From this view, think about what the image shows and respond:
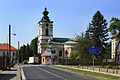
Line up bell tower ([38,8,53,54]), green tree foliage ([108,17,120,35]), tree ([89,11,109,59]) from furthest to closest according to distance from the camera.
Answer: bell tower ([38,8,53,54])
tree ([89,11,109,59])
green tree foliage ([108,17,120,35])

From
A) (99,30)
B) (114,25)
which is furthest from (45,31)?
(114,25)

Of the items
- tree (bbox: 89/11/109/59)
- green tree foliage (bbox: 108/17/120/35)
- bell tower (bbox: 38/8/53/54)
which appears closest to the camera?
green tree foliage (bbox: 108/17/120/35)

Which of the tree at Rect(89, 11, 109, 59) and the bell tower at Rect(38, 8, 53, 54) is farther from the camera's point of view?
the bell tower at Rect(38, 8, 53, 54)

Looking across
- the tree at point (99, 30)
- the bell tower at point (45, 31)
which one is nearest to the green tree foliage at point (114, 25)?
the tree at point (99, 30)

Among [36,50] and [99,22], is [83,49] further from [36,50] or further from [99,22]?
[36,50]

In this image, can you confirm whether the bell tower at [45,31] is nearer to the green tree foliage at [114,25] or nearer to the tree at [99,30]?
the tree at [99,30]

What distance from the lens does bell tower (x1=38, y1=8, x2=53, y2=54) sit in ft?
319

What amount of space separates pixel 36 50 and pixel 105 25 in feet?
139

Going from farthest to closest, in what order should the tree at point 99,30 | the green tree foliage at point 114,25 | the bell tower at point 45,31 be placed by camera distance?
the bell tower at point 45,31
the tree at point 99,30
the green tree foliage at point 114,25

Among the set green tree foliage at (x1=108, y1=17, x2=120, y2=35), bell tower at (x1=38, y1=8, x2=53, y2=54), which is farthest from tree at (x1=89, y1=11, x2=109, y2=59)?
green tree foliage at (x1=108, y1=17, x2=120, y2=35)

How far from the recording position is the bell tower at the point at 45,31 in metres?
97.2

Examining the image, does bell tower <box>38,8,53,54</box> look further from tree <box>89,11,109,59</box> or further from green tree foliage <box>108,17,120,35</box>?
green tree foliage <box>108,17,120,35</box>

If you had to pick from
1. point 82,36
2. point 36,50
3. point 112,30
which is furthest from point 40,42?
point 112,30

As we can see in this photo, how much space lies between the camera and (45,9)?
101 m
